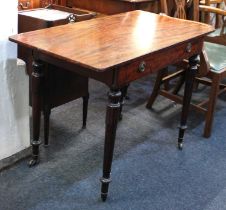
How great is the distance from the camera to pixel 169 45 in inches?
62.6

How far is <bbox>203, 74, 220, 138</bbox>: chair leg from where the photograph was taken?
7.25 feet

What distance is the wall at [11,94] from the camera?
1.63 metres

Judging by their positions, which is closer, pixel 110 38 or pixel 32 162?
pixel 110 38

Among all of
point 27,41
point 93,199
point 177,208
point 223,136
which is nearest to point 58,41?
point 27,41

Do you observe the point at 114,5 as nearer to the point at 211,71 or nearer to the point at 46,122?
the point at 211,71

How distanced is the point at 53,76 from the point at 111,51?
1.82 feet

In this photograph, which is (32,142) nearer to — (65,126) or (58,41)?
(65,126)

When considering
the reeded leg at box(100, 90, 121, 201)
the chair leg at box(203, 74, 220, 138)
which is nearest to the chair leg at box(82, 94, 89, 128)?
the reeded leg at box(100, 90, 121, 201)

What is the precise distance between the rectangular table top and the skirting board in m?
0.67

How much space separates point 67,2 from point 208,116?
4.70 ft

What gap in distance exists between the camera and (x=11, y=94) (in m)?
1.79

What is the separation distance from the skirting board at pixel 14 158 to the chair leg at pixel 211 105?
113 cm

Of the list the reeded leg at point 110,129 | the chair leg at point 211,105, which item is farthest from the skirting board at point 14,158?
the chair leg at point 211,105

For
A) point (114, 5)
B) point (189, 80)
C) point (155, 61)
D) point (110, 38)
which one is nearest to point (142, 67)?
point (155, 61)
